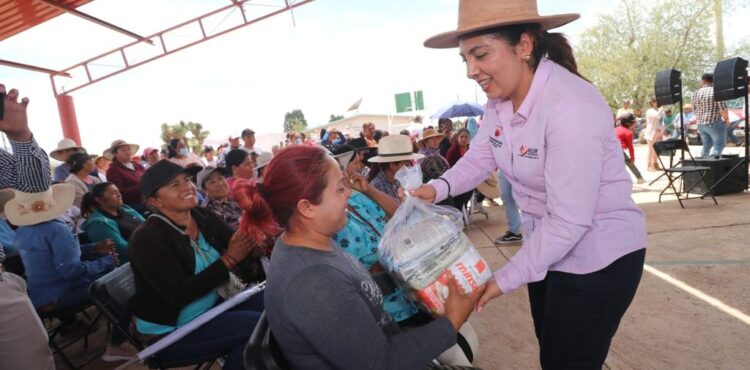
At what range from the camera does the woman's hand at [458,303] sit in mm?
1364

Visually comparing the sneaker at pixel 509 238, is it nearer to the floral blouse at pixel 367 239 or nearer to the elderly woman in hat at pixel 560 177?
the floral blouse at pixel 367 239

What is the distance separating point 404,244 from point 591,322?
72cm

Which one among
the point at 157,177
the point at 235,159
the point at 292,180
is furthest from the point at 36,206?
the point at 292,180

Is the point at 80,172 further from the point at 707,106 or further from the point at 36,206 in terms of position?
the point at 707,106

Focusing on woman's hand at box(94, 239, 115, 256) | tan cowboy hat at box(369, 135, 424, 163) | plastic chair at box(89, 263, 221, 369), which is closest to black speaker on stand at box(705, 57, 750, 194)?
tan cowboy hat at box(369, 135, 424, 163)

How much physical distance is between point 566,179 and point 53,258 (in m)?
3.83

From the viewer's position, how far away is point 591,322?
146 cm

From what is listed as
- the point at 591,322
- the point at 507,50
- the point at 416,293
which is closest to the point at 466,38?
the point at 507,50

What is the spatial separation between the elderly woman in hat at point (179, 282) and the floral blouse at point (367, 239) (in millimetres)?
564

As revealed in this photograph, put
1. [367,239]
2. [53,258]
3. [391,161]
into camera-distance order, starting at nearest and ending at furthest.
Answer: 1. [367,239]
2. [53,258]
3. [391,161]

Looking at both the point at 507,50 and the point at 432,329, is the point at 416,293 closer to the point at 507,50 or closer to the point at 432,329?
the point at 432,329

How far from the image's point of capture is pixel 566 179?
4.10 feet

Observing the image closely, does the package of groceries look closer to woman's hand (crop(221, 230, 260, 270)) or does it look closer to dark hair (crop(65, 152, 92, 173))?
woman's hand (crop(221, 230, 260, 270))

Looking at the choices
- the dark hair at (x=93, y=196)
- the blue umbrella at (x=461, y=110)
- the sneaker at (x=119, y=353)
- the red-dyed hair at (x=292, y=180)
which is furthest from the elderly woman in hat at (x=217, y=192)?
the blue umbrella at (x=461, y=110)
